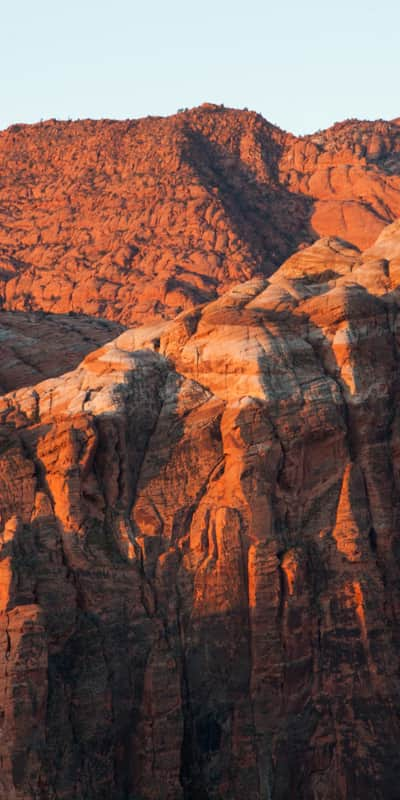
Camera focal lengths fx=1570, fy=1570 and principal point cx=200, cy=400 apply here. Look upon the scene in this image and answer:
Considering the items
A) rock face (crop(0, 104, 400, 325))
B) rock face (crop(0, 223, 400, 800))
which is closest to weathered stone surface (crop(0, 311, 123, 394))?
rock face (crop(0, 223, 400, 800))

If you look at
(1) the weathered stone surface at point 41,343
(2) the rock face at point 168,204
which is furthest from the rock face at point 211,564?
(2) the rock face at point 168,204

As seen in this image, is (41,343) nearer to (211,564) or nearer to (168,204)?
(211,564)

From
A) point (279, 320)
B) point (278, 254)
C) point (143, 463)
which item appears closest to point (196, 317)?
point (279, 320)

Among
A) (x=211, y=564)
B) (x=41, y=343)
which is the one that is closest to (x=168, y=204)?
(x=41, y=343)

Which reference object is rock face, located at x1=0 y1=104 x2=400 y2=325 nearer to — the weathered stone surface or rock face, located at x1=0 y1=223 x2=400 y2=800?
the weathered stone surface

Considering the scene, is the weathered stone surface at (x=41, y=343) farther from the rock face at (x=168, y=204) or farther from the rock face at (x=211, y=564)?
the rock face at (x=168, y=204)

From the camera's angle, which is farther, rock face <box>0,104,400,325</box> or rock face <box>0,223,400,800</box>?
rock face <box>0,104,400,325</box>

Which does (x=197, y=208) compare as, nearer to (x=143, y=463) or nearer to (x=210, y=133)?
(x=210, y=133)
